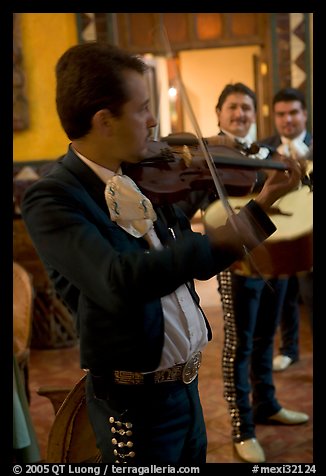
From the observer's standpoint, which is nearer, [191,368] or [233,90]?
[191,368]

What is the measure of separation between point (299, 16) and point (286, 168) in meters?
2.71

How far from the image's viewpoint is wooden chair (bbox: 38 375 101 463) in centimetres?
129

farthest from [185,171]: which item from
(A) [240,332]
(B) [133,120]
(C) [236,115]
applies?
(A) [240,332]

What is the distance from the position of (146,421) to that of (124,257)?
38cm

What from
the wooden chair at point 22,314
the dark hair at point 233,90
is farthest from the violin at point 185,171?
the wooden chair at point 22,314

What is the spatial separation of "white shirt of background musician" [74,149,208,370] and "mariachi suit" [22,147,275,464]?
2 centimetres

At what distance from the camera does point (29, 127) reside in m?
3.58

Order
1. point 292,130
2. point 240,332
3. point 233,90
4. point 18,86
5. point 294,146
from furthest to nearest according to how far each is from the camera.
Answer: point 18,86 < point 292,130 < point 294,146 < point 240,332 < point 233,90

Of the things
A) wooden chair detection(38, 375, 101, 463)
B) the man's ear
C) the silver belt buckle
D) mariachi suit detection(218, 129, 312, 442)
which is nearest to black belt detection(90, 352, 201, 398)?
the silver belt buckle

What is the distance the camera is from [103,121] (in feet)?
3.26

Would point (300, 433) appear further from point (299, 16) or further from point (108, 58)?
point (299, 16)

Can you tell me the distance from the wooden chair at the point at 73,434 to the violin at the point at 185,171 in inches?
17.8

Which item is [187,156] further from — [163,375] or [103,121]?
[163,375]
